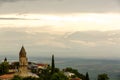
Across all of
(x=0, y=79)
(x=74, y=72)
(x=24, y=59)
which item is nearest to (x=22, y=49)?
(x=24, y=59)

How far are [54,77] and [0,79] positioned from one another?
8.75 m

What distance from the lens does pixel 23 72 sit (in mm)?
58312

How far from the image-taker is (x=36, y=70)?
70.5 metres

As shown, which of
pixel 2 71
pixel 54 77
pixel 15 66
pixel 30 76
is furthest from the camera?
pixel 15 66

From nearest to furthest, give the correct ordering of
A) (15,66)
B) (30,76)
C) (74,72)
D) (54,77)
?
(54,77)
(30,76)
(74,72)
(15,66)

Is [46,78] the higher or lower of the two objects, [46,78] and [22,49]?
the lower

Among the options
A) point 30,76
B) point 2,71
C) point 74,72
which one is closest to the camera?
point 30,76

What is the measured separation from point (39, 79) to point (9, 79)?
463 cm

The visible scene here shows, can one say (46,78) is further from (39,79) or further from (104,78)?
(104,78)

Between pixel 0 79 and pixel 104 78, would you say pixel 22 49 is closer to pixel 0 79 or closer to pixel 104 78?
pixel 0 79

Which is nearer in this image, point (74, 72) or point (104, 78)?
point (104, 78)

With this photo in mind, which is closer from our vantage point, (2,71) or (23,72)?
(23,72)

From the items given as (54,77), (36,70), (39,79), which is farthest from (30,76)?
(36,70)

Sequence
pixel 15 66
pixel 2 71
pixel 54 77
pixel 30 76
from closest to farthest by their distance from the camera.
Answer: pixel 54 77
pixel 30 76
pixel 2 71
pixel 15 66
